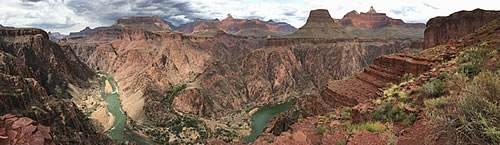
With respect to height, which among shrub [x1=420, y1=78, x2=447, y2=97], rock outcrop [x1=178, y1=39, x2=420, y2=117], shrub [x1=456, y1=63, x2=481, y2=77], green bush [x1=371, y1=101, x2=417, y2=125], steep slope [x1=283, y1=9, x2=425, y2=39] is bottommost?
rock outcrop [x1=178, y1=39, x2=420, y2=117]

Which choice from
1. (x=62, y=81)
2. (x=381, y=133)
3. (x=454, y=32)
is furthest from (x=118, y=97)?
(x=454, y=32)

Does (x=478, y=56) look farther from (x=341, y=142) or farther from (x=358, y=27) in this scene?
(x=358, y=27)

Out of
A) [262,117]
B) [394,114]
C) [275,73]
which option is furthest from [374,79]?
[275,73]

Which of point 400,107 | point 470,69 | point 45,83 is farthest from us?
point 45,83

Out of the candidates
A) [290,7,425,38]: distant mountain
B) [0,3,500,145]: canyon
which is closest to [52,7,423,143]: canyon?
[0,3,500,145]: canyon

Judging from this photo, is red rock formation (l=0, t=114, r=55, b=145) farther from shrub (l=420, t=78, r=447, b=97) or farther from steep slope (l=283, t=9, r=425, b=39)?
steep slope (l=283, t=9, r=425, b=39)

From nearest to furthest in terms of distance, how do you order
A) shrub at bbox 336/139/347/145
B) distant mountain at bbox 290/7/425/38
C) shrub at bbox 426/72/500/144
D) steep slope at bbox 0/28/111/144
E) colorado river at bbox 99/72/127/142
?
shrub at bbox 426/72/500/144
shrub at bbox 336/139/347/145
steep slope at bbox 0/28/111/144
colorado river at bbox 99/72/127/142
distant mountain at bbox 290/7/425/38
